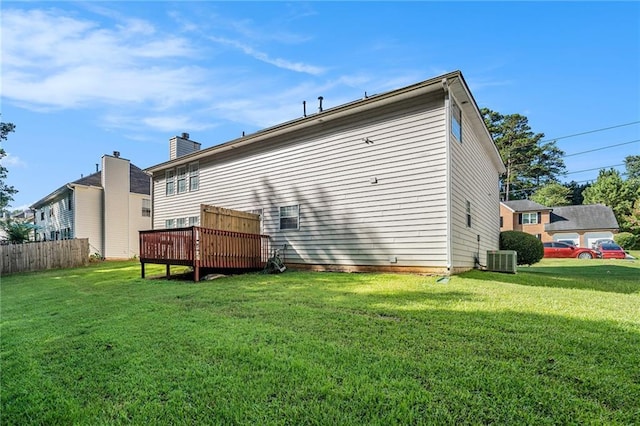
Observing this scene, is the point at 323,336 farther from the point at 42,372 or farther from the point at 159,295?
the point at 159,295

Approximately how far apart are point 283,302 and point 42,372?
9.18 ft

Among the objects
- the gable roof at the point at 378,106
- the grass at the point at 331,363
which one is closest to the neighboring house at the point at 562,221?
the gable roof at the point at 378,106

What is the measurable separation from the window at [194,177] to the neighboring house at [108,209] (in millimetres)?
8198

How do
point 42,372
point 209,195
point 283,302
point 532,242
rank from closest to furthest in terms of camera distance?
point 42,372
point 283,302
point 209,195
point 532,242

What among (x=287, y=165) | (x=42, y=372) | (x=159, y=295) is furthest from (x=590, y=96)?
(x=42, y=372)

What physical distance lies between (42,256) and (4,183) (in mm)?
7138

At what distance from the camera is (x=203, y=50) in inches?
358

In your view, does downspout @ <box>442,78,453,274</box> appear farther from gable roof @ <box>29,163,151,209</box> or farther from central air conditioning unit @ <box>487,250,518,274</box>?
gable roof @ <box>29,163,151,209</box>

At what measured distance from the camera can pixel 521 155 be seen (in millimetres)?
42562

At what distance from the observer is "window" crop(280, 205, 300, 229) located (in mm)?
9953

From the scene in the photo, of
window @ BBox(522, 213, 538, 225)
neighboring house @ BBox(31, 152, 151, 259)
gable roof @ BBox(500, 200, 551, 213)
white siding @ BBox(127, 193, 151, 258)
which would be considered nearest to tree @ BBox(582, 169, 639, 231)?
gable roof @ BBox(500, 200, 551, 213)

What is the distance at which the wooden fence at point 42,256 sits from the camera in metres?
12.9

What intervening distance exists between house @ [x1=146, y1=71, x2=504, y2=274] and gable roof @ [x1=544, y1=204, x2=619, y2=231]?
2557 centimetres

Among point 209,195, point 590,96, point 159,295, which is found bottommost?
point 159,295
